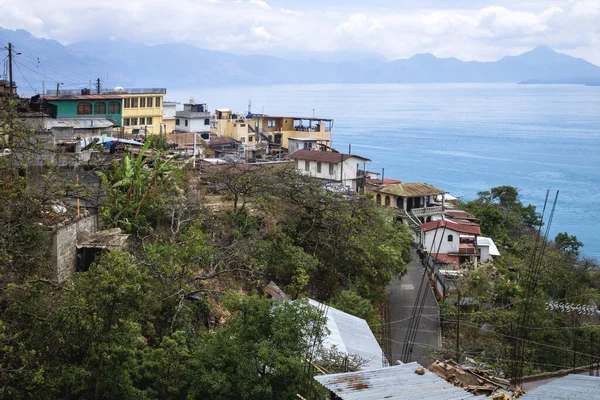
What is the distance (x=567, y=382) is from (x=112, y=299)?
520cm

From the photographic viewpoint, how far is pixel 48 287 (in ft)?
29.5

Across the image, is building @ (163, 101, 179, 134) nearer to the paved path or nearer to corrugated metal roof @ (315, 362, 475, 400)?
the paved path

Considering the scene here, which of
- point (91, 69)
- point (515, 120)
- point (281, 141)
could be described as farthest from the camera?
point (91, 69)

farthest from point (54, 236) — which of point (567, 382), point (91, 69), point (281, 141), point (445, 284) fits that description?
point (91, 69)

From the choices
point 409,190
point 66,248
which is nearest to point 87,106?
point 409,190

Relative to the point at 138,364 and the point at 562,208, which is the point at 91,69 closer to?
the point at 562,208

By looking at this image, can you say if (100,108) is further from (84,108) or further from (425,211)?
(425,211)

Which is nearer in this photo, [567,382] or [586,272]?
[567,382]

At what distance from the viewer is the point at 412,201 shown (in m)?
31.8

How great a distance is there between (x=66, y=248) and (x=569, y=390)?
336 inches

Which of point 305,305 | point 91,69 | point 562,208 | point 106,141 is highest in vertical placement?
point 91,69

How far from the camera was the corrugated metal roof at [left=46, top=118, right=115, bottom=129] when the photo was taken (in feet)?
88.8

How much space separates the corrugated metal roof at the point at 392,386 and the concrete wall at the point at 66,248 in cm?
590

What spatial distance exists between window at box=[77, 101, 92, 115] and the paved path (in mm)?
17064
